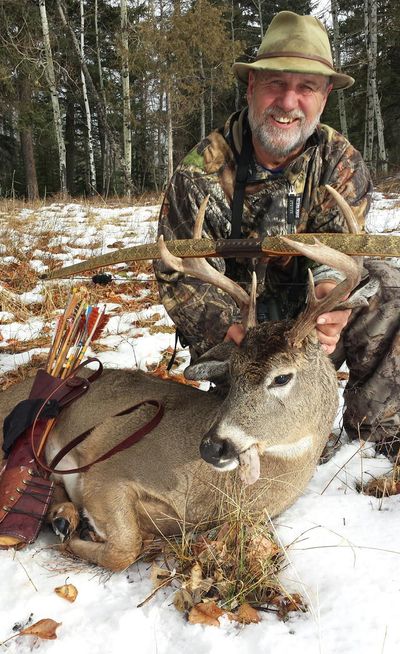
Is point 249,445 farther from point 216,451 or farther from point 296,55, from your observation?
point 296,55

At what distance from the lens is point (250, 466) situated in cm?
254

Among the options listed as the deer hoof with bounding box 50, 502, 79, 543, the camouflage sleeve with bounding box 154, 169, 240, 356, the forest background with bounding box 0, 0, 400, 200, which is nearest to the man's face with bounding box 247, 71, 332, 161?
the camouflage sleeve with bounding box 154, 169, 240, 356

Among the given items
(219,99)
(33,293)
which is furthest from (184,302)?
(219,99)

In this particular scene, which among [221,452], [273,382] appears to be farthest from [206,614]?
[273,382]

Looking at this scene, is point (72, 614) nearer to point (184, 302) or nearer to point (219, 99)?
point (184, 302)

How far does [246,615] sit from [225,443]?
0.70 metres

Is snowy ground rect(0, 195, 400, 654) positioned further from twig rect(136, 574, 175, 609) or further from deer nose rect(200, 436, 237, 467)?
deer nose rect(200, 436, 237, 467)

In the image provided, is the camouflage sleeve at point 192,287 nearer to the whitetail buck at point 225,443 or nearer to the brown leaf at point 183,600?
the whitetail buck at point 225,443

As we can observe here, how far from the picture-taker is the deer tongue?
2525mm

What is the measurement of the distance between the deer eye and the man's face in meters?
2.08

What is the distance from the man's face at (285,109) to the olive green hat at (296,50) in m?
0.11

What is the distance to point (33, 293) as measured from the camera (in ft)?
23.1

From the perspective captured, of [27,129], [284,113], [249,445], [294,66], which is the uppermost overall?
[27,129]

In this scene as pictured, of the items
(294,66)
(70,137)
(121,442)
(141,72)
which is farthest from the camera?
(70,137)
